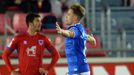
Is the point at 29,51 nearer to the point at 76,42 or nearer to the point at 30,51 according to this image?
the point at 30,51

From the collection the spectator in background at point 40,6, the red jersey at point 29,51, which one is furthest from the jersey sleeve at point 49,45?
the spectator in background at point 40,6

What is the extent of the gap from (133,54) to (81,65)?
5.09m

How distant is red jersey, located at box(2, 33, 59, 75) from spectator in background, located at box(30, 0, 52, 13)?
4.62m

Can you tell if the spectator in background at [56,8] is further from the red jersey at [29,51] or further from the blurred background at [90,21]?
the red jersey at [29,51]

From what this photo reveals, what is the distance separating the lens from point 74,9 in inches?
259

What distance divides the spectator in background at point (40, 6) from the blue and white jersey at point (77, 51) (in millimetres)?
5251

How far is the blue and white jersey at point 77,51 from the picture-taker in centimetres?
657

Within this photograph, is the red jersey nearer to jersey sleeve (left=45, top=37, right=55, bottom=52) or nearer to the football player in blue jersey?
jersey sleeve (left=45, top=37, right=55, bottom=52)

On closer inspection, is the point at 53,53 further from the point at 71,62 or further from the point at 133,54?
the point at 133,54

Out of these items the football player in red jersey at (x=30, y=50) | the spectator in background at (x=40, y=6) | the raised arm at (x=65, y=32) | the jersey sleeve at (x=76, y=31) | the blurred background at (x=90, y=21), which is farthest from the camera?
the spectator in background at (x=40, y=6)

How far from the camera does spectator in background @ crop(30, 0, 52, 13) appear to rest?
38.9ft

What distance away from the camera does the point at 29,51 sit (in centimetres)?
720

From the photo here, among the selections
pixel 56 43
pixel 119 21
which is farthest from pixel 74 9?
pixel 119 21

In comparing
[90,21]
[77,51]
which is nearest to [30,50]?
[77,51]
